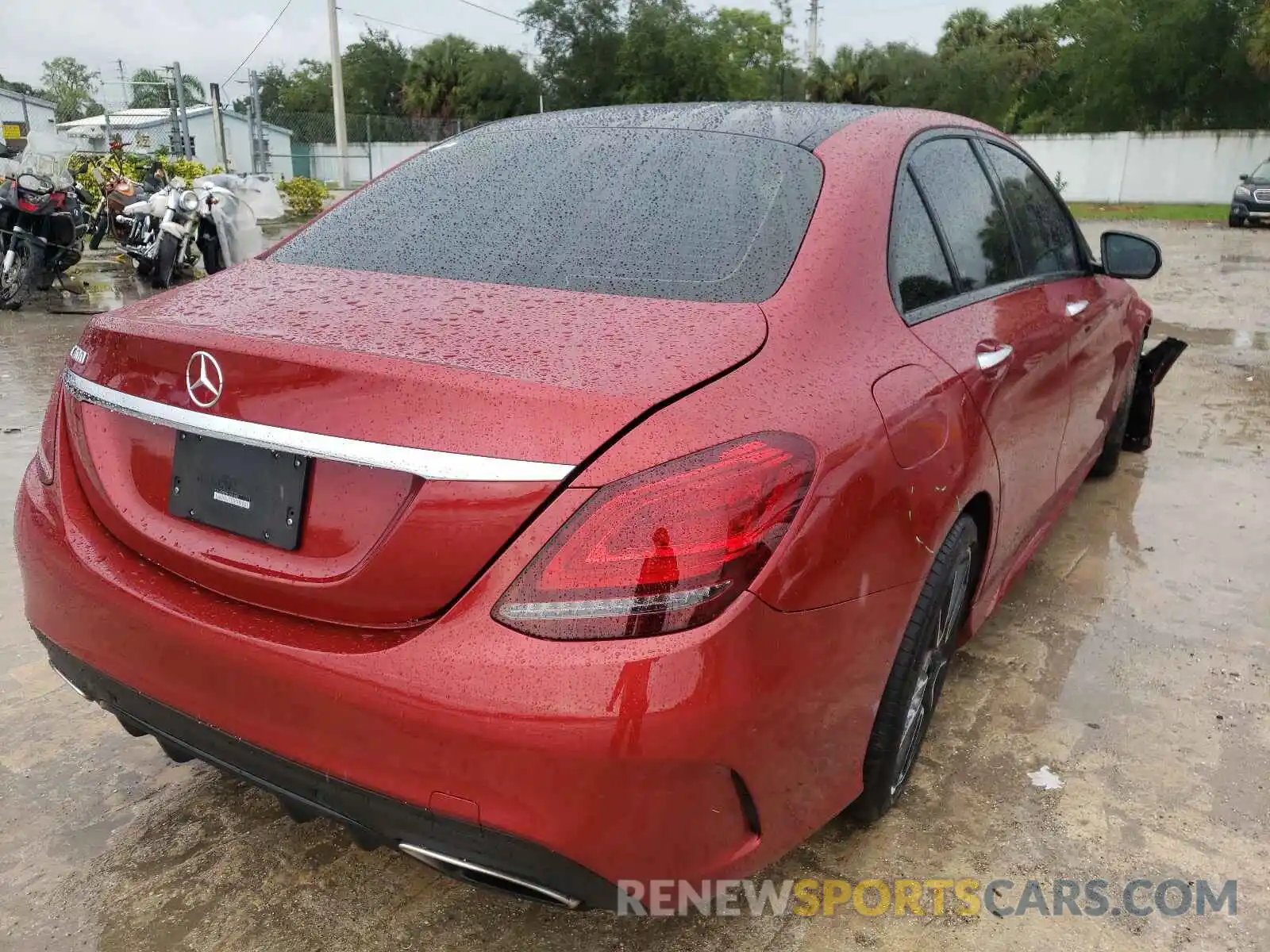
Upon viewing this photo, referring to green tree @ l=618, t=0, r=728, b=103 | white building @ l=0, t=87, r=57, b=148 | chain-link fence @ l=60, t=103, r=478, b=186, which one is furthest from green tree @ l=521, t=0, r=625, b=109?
white building @ l=0, t=87, r=57, b=148

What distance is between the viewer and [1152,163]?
34.4 meters

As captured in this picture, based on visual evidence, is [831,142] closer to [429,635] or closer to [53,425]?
[429,635]

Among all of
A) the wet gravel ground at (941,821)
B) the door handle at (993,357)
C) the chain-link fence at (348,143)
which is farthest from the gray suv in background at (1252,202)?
the door handle at (993,357)

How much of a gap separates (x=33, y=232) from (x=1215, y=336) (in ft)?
33.8

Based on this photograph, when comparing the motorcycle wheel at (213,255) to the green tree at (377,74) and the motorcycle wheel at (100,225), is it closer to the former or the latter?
the motorcycle wheel at (100,225)

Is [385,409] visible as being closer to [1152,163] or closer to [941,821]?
[941,821]

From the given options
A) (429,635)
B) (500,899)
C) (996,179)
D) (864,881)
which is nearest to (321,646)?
(429,635)

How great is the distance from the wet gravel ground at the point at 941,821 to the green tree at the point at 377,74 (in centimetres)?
4895

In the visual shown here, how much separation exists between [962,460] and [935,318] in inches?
12.7

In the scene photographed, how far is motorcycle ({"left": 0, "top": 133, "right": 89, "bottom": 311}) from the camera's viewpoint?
8.91 m

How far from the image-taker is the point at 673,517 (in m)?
1.45

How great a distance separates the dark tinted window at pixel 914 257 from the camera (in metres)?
2.14

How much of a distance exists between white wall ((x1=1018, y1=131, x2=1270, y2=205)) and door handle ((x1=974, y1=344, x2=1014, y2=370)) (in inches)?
1376

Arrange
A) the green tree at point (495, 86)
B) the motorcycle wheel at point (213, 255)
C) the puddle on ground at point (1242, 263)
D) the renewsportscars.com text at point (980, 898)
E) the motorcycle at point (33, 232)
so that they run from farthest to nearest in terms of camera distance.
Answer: the green tree at point (495, 86), the puddle on ground at point (1242, 263), the motorcycle wheel at point (213, 255), the motorcycle at point (33, 232), the renewsportscars.com text at point (980, 898)
